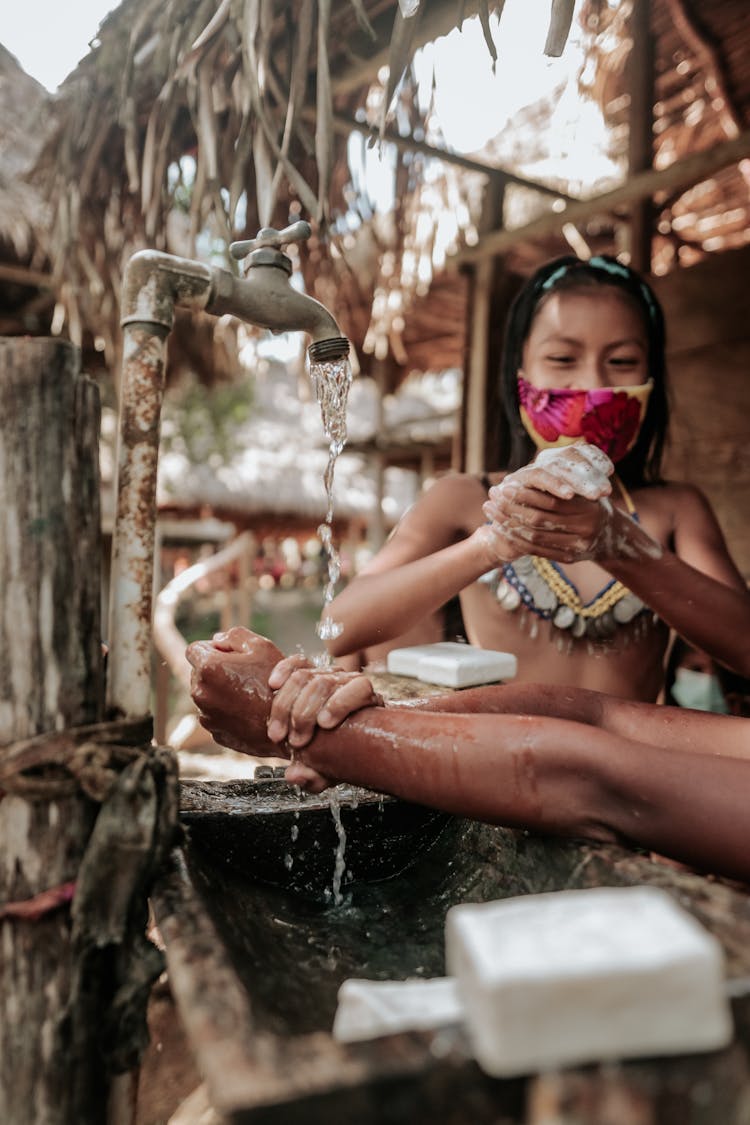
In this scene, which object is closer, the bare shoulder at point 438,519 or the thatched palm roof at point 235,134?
the thatched palm roof at point 235,134

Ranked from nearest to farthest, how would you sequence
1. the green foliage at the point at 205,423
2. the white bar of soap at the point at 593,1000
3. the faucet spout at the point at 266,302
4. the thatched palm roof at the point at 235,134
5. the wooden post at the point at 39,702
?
1. the white bar of soap at the point at 593,1000
2. the wooden post at the point at 39,702
3. the faucet spout at the point at 266,302
4. the thatched palm roof at the point at 235,134
5. the green foliage at the point at 205,423

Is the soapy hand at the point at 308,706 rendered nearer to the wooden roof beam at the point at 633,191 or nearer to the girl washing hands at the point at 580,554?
the girl washing hands at the point at 580,554

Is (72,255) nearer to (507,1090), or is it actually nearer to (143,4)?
(143,4)

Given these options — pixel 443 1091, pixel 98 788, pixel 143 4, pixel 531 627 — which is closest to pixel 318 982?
pixel 98 788

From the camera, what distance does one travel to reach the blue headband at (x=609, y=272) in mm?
2020

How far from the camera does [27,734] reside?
892 mm

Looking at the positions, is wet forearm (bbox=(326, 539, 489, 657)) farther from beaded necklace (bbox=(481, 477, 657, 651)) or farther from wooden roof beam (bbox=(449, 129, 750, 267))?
wooden roof beam (bbox=(449, 129, 750, 267))

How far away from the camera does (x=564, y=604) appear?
1.91 m

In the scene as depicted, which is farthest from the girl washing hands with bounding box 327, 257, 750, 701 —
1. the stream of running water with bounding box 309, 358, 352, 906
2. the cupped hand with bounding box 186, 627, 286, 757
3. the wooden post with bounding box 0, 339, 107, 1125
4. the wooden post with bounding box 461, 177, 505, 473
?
the wooden post with bounding box 461, 177, 505, 473

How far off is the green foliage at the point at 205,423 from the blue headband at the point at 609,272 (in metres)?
7.94

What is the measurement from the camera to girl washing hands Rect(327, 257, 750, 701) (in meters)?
1.60

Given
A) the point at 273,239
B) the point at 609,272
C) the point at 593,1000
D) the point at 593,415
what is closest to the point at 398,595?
the point at 593,415

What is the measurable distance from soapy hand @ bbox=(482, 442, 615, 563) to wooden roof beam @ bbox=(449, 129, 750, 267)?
71.4 inches

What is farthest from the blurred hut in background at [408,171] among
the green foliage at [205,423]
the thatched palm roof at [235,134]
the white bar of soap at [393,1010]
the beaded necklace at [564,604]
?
the green foliage at [205,423]
